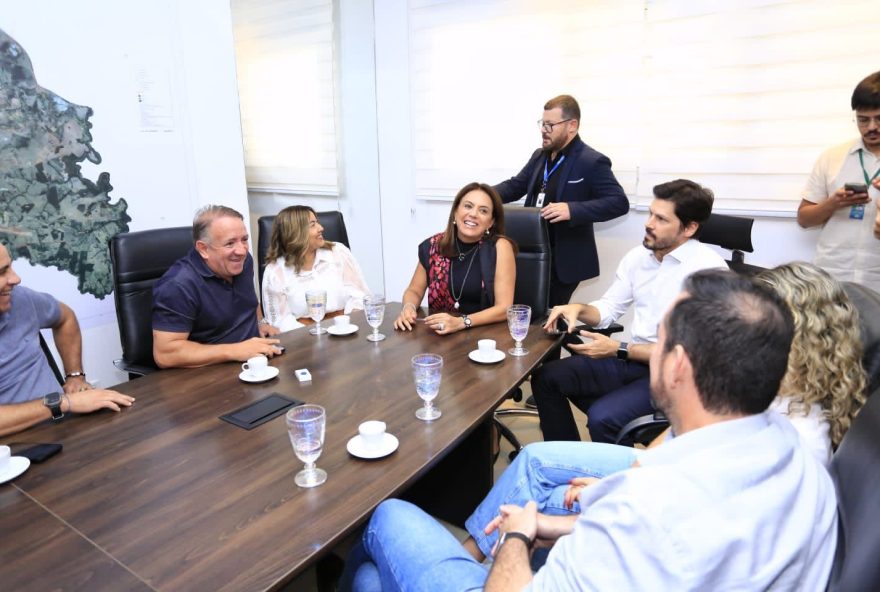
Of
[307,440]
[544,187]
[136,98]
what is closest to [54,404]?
[307,440]

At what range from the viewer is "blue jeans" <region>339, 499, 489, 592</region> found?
110cm

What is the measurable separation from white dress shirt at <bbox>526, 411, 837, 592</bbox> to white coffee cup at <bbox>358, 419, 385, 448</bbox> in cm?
50

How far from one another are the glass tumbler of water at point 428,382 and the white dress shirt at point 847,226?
2047mm

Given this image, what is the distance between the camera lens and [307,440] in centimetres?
116

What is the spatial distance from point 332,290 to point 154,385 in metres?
1.25

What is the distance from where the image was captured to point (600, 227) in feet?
11.9

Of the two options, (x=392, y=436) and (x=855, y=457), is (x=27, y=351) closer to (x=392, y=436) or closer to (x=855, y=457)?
(x=392, y=436)

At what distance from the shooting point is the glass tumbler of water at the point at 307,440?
45.3 inches

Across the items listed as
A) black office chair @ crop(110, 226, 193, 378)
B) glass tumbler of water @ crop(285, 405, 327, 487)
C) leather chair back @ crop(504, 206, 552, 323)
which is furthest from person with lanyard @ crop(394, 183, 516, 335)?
glass tumbler of water @ crop(285, 405, 327, 487)

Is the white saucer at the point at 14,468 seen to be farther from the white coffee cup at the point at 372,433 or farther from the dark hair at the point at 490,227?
the dark hair at the point at 490,227

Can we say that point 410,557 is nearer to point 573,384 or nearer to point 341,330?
point 341,330

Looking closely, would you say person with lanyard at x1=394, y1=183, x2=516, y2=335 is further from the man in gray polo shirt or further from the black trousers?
the man in gray polo shirt

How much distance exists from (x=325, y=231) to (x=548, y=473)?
2180mm

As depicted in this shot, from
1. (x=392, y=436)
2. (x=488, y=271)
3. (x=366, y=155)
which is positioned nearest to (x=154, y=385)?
(x=392, y=436)
